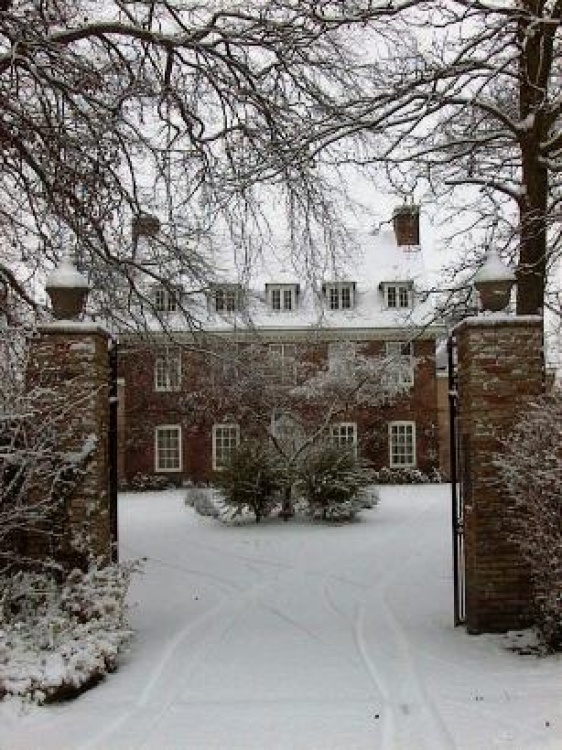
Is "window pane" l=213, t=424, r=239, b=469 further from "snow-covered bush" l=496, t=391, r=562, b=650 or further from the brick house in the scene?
"snow-covered bush" l=496, t=391, r=562, b=650

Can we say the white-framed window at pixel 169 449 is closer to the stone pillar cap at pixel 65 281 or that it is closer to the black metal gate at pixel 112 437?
the black metal gate at pixel 112 437

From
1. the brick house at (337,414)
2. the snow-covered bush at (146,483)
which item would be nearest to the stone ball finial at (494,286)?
the brick house at (337,414)

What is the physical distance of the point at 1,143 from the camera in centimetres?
800

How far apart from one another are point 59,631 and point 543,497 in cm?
362

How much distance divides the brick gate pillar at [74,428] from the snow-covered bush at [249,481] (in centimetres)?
1020

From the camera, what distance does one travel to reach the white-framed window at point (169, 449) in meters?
32.1

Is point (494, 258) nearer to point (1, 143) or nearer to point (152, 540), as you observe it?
point (1, 143)

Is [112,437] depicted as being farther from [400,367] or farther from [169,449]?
[169,449]

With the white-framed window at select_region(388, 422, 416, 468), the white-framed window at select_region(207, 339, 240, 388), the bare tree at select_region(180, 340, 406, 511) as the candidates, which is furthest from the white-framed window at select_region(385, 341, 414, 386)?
the white-framed window at select_region(207, 339, 240, 388)

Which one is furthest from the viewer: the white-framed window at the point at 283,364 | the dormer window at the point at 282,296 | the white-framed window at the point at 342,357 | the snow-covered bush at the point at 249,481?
the dormer window at the point at 282,296

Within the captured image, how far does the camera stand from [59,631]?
6.18 m

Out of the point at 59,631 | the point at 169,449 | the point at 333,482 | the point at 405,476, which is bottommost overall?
the point at 405,476

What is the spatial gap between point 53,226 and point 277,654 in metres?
6.03

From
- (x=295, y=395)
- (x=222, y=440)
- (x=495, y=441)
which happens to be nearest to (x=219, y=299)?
(x=495, y=441)
